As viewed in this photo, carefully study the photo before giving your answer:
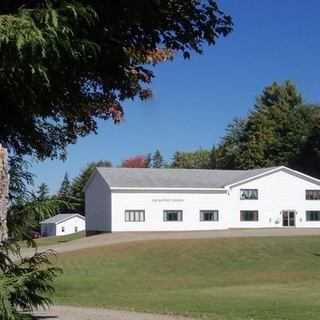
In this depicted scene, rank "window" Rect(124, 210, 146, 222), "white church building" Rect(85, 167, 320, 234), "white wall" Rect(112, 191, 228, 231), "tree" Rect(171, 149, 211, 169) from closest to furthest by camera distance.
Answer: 1. "white wall" Rect(112, 191, 228, 231)
2. "window" Rect(124, 210, 146, 222)
3. "white church building" Rect(85, 167, 320, 234)
4. "tree" Rect(171, 149, 211, 169)

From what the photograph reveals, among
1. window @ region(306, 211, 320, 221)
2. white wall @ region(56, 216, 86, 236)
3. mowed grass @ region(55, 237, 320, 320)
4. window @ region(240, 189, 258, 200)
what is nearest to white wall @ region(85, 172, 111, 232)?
window @ region(240, 189, 258, 200)

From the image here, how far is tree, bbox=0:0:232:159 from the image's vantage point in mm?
6461

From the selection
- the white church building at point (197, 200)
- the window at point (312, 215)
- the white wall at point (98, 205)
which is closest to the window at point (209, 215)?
the white church building at point (197, 200)

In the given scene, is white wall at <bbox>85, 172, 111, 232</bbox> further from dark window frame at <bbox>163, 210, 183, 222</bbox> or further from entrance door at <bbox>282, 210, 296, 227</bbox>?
entrance door at <bbox>282, 210, 296, 227</bbox>

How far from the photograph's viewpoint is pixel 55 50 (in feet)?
21.1

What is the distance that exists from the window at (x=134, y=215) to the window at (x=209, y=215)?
620 centimetres

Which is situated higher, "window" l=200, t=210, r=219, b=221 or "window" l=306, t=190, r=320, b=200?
"window" l=306, t=190, r=320, b=200

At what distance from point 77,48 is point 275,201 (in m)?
73.1

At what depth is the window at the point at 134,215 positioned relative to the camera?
234 ft

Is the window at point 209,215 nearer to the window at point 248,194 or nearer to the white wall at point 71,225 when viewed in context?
the window at point 248,194

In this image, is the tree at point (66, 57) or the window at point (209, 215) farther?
the window at point (209, 215)

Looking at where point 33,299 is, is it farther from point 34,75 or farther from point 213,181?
point 213,181

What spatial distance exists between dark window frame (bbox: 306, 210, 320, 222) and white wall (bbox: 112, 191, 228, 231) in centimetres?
1033

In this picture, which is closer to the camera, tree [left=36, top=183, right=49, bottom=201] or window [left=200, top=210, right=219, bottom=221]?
tree [left=36, top=183, right=49, bottom=201]
